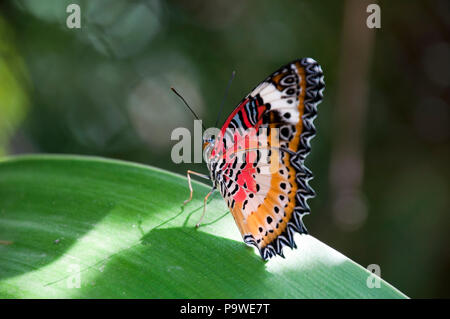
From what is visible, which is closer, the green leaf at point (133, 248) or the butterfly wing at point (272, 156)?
the green leaf at point (133, 248)

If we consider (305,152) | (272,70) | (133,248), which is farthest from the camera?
(272,70)

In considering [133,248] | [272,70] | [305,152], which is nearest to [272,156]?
[305,152]

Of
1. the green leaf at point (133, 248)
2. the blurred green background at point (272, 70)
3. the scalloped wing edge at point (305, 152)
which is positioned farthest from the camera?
the blurred green background at point (272, 70)

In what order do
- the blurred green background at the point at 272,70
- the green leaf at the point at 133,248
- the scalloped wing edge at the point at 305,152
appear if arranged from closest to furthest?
the green leaf at the point at 133,248
the scalloped wing edge at the point at 305,152
the blurred green background at the point at 272,70

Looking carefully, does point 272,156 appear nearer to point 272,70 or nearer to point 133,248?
point 133,248

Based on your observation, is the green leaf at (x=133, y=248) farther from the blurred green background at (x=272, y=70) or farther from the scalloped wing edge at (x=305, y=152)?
the blurred green background at (x=272, y=70)

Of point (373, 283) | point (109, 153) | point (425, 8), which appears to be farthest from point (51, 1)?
point (373, 283)

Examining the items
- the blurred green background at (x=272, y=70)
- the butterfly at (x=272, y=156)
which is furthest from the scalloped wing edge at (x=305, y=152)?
the blurred green background at (x=272, y=70)
